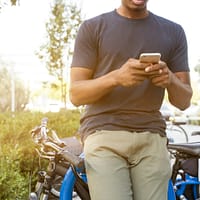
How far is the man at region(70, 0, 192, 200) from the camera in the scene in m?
2.17

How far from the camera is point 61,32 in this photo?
38.1 feet

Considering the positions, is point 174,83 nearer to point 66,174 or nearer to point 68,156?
point 68,156

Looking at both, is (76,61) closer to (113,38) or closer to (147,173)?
(113,38)

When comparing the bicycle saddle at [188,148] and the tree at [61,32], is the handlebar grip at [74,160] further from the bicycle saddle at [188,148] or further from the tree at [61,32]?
the tree at [61,32]

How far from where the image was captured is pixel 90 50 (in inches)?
87.1

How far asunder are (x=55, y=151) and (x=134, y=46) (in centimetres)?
71

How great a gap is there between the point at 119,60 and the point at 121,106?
0.20m

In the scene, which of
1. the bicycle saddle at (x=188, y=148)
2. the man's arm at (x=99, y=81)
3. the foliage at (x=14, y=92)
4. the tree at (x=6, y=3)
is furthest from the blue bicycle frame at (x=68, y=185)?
the foliage at (x=14, y=92)

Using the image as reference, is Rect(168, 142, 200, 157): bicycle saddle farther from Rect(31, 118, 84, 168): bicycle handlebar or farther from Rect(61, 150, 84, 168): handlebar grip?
Rect(61, 150, 84, 168): handlebar grip

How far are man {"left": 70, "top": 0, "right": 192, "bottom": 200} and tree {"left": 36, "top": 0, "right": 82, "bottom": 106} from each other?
922 centimetres

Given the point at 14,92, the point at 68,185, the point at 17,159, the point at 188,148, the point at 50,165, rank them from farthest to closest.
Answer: the point at 14,92, the point at 17,159, the point at 188,148, the point at 50,165, the point at 68,185

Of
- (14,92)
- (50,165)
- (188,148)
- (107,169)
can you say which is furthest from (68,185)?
(14,92)

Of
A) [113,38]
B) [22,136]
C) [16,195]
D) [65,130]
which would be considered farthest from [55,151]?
[65,130]

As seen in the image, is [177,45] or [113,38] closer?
[113,38]
